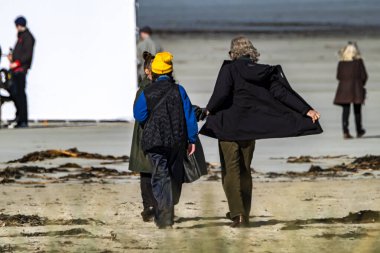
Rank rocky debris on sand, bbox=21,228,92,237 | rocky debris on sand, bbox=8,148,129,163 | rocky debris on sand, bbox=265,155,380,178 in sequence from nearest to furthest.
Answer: rocky debris on sand, bbox=21,228,92,237, rocky debris on sand, bbox=265,155,380,178, rocky debris on sand, bbox=8,148,129,163

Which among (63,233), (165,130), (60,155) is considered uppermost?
(165,130)

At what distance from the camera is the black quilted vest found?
11.9m

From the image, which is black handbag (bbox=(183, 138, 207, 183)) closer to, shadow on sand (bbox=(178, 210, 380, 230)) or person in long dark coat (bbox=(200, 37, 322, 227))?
person in long dark coat (bbox=(200, 37, 322, 227))

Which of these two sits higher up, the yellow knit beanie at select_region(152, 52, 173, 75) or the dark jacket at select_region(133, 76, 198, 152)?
the yellow knit beanie at select_region(152, 52, 173, 75)

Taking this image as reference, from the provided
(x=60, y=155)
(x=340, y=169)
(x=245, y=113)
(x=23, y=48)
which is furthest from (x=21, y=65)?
(x=245, y=113)

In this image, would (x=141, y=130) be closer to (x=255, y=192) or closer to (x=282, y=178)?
(x=255, y=192)

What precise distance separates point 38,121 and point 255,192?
32.4 ft

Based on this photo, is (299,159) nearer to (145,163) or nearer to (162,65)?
(145,163)

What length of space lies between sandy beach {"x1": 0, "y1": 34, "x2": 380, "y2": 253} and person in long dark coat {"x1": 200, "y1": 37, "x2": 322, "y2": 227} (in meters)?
0.35

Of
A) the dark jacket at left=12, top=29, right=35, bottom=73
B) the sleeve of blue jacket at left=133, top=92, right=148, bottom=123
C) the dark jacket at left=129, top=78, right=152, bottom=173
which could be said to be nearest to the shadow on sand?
the dark jacket at left=129, top=78, right=152, bottom=173

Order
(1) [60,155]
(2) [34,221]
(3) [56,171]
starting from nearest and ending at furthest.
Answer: (2) [34,221], (3) [56,171], (1) [60,155]

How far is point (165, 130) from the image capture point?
11867 millimetres

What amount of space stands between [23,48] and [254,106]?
11336mm

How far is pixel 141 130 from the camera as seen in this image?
40.2ft
